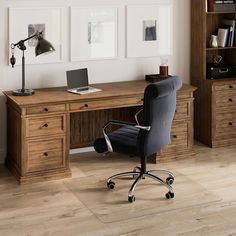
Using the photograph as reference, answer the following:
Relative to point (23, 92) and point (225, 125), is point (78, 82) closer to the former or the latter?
point (23, 92)

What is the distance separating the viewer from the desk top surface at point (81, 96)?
15.2ft

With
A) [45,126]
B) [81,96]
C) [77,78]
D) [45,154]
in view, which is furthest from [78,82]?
[45,154]

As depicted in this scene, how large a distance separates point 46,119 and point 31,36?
81 cm

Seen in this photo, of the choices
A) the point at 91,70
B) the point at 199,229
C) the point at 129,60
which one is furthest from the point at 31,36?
the point at 199,229

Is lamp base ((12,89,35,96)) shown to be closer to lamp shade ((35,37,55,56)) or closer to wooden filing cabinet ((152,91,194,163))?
lamp shade ((35,37,55,56))

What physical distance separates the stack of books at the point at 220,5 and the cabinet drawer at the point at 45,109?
6.26ft

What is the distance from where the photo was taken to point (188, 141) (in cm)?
535

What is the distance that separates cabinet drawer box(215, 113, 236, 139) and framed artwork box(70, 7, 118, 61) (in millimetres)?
1262

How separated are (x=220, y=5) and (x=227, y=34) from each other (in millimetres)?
302

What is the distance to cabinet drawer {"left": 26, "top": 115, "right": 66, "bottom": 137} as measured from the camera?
4.58 metres

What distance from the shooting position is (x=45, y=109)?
4594 millimetres

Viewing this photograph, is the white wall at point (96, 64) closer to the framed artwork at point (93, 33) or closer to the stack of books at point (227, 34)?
the framed artwork at point (93, 33)

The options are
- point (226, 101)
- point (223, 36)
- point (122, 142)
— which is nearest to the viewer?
point (122, 142)

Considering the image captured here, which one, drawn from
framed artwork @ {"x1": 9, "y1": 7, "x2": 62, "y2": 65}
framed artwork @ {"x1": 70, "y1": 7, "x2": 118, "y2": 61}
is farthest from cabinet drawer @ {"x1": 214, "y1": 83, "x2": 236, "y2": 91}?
framed artwork @ {"x1": 9, "y1": 7, "x2": 62, "y2": 65}
